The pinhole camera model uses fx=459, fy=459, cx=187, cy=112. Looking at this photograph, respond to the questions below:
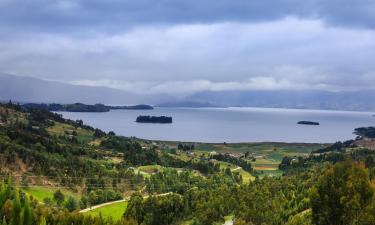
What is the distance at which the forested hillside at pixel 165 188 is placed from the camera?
103ft

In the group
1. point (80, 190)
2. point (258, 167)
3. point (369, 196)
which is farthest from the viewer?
→ point (258, 167)

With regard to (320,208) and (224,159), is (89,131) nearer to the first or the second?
(224,159)

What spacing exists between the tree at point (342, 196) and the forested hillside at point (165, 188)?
65 millimetres

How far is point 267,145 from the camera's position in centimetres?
19325

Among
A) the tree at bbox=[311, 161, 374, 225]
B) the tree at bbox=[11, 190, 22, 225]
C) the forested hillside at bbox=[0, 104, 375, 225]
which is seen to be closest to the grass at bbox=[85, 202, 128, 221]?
the forested hillside at bbox=[0, 104, 375, 225]

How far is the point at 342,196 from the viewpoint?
1214 inches

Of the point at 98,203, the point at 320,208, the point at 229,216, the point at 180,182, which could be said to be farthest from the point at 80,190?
the point at 320,208

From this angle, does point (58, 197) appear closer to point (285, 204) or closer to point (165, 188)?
point (165, 188)

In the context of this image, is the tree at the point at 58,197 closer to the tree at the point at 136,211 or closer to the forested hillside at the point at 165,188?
the forested hillside at the point at 165,188

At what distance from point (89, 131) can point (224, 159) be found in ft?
205

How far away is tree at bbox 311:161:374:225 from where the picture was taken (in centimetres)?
3050

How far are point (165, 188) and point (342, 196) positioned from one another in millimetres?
54968

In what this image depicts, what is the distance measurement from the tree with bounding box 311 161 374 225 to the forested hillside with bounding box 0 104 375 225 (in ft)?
0.21

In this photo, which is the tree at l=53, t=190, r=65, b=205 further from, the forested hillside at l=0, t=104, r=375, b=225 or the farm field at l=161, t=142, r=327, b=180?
the farm field at l=161, t=142, r=327, b=180
